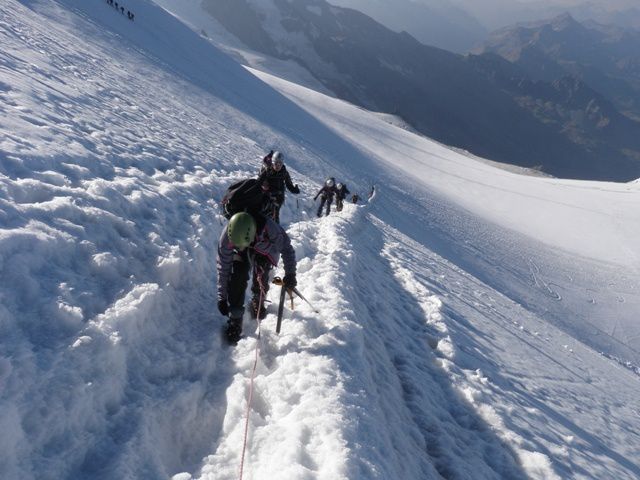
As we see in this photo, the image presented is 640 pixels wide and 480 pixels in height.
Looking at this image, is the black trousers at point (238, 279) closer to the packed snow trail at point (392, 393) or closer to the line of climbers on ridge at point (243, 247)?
the line of climbers on ridge at point (243, 247)

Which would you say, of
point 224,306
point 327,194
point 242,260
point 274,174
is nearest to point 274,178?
point 274,174

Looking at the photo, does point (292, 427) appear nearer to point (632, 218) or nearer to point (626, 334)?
point (626, 334)

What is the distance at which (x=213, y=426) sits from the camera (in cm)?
461

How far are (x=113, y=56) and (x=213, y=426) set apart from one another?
79.4ft

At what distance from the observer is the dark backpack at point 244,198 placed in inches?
222

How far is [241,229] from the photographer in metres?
5.41

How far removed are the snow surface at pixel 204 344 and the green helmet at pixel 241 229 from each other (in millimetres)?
1405

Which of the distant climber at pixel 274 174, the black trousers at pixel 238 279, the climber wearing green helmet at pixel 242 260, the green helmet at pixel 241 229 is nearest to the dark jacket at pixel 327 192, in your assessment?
the distant climber at pixel 274 174

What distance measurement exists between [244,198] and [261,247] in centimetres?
73

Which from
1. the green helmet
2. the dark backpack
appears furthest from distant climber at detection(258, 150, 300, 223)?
the green helmet

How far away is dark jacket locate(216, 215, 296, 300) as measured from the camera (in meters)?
5.77

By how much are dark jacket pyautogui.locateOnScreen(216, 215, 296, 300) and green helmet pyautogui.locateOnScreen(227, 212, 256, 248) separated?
267 mm

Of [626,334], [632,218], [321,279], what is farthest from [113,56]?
[632,218]

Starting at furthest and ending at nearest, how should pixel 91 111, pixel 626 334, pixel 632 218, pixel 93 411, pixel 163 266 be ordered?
pixel 632 218, pixel 626 334, pixel 91 111, pixel 163 266, pixel 93 411
